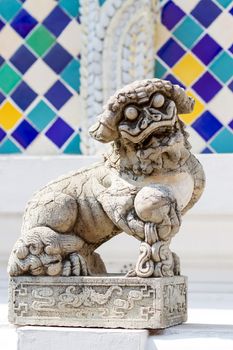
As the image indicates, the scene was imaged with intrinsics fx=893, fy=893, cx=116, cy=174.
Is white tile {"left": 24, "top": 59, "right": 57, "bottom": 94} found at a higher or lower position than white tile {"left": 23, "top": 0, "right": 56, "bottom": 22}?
lower

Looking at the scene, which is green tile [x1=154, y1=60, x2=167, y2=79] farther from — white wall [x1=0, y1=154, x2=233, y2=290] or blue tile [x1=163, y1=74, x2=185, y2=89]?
white wall [x1=0, y1=154, x2=233, y2=290]

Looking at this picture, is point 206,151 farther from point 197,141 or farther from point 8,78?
point 8,78

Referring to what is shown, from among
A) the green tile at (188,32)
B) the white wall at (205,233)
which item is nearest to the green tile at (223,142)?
the white wall at (205,233)

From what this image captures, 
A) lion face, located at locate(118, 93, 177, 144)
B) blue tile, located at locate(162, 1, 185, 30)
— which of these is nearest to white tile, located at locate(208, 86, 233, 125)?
blue tile, located at locate(162, 1, 185, 30)

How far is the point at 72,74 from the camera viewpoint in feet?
11.2

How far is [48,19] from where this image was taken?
3.46 metres

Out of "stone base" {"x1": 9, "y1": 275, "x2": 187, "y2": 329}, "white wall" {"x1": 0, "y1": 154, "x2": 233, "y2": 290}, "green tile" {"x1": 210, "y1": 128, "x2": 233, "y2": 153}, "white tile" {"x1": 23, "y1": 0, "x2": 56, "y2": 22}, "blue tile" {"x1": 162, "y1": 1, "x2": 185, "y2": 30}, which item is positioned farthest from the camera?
"white tile" {"x1": 23, "y1": 0, "x2": 56, "y2": 22}

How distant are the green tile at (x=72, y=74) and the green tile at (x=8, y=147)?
0.32 metres

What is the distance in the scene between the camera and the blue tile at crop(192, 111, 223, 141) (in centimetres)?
326

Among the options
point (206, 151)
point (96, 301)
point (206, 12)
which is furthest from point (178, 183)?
point (206, 12)

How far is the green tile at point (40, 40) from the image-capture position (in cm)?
345

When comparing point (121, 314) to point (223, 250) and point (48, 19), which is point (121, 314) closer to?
point (223, 250)

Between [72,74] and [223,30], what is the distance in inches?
23.4

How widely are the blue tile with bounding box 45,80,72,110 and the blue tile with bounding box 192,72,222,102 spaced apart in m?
0.49
